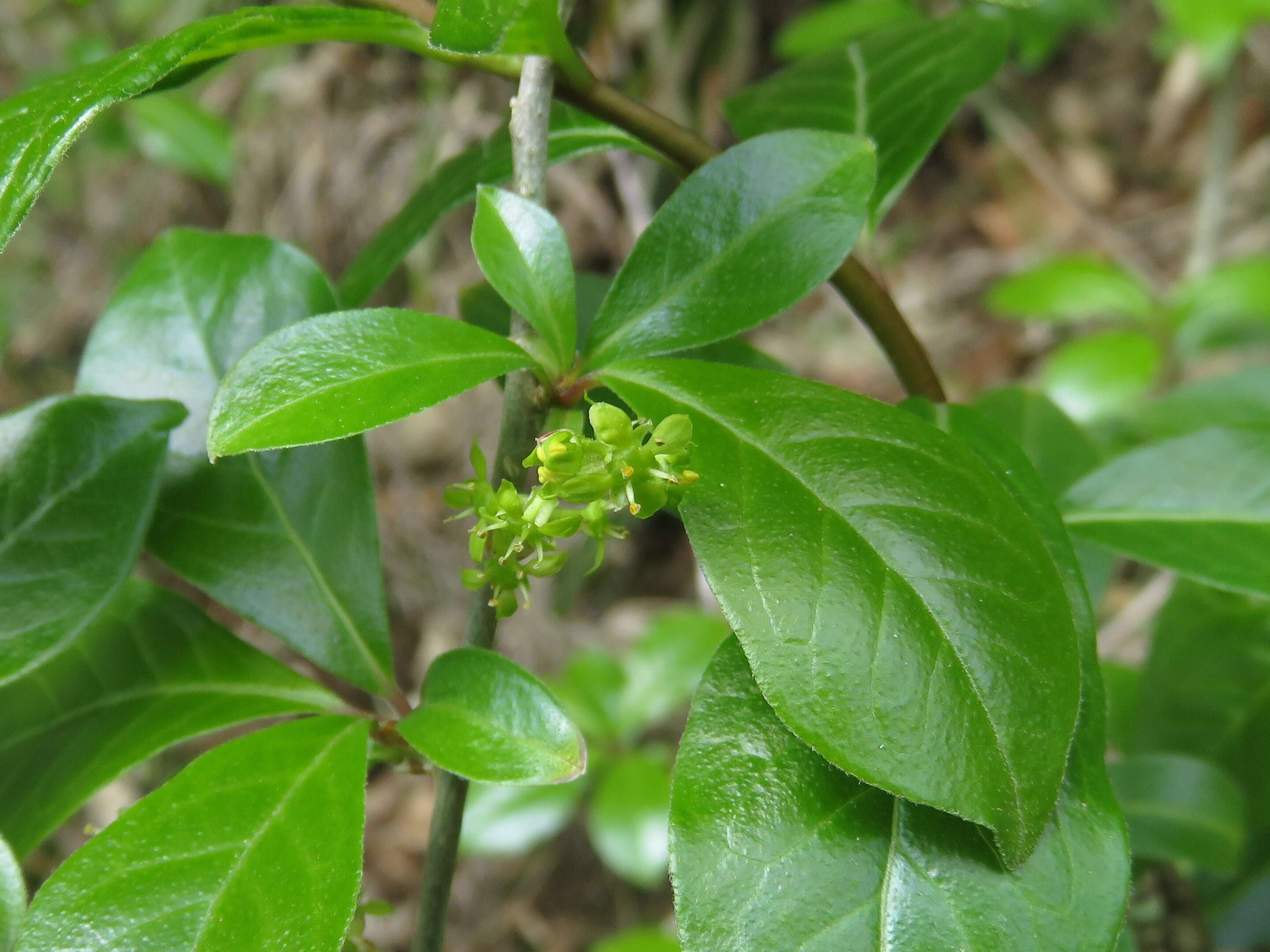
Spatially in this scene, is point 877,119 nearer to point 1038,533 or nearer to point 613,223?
point 1038,533

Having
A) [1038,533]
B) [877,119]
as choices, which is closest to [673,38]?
[877,119]

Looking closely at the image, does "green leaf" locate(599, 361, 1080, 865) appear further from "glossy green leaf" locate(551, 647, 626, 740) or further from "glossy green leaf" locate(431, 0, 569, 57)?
"glossy green leaf" locate(551, 647, 626, 740)

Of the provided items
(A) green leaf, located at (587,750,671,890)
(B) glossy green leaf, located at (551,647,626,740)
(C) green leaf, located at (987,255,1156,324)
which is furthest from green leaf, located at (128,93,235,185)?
(C) green leaf, located at (987,255,1156,324)

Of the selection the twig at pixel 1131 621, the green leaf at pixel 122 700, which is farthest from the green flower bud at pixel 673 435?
the twig at pixel 1131 621

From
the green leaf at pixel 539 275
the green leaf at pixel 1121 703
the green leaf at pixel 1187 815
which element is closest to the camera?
the green leaf at pixel 539 275

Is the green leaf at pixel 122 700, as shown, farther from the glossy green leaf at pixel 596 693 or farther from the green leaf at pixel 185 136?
the green leaf at pixel 185 136
